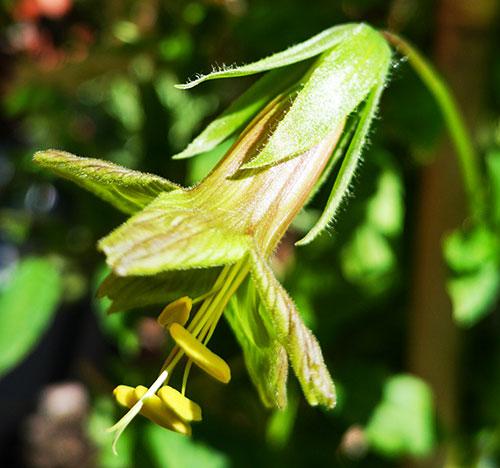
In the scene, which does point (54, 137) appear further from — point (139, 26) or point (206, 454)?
point (206, 454)

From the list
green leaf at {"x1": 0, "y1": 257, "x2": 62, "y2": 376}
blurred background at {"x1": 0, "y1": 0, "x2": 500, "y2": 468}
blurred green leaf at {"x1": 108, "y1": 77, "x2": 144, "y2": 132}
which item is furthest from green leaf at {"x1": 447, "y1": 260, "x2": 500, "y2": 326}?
blurred green leaf at {"x1": 108, "y1": 77, "x2": 144, "y2": 132}

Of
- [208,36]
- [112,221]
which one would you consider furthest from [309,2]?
[112,221]

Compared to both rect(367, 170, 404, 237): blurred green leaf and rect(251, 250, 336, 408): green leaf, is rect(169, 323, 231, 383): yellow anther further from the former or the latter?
rect(367, 170, 404, 237): blurred green leaf

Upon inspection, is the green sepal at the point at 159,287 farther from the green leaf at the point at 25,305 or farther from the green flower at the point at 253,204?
the green leaf at the point at 25,305

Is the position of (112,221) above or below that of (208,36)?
below

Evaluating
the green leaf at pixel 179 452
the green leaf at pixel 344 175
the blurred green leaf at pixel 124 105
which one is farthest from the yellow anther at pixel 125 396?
the blurred green leaf at pixel 124 105

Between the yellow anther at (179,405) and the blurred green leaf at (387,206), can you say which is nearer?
the yellow anther at (179,405)
